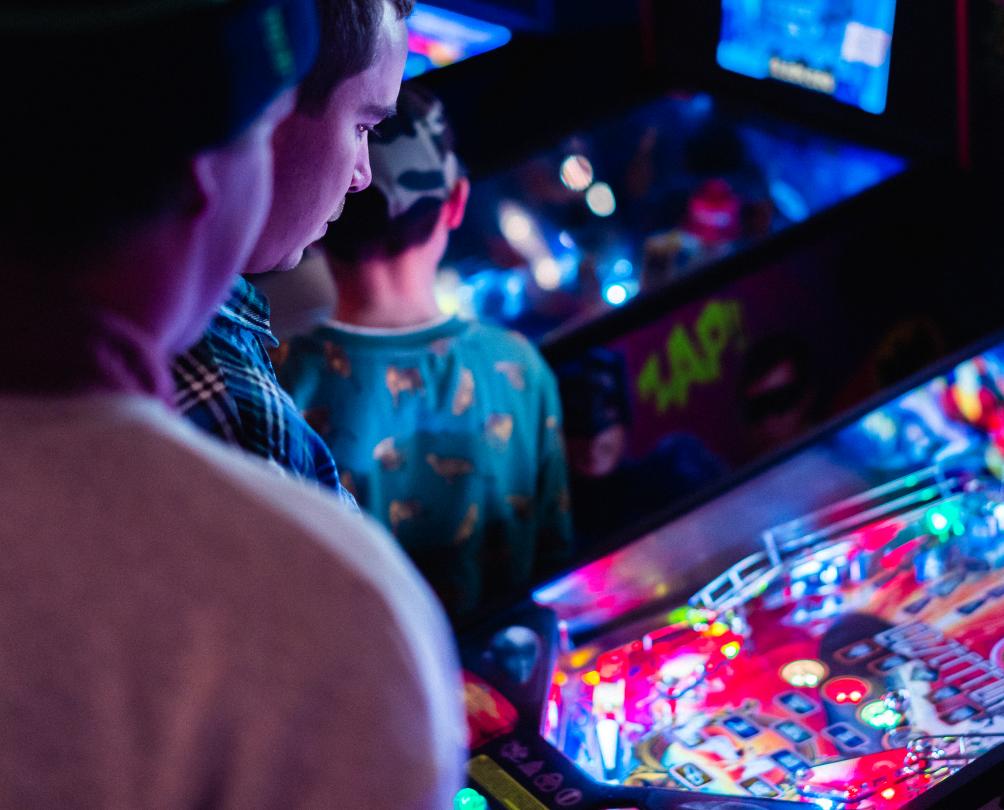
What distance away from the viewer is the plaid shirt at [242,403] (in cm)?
80

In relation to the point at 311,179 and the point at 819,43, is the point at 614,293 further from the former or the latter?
the point at 311,179

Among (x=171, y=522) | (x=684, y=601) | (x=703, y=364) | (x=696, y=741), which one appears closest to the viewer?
(x=171, y=522)

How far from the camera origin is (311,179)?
0.97 meters

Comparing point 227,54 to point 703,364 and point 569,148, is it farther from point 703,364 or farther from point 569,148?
point 569,148

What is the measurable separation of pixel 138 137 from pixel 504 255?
7.81 feet

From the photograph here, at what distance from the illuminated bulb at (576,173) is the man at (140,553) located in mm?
2424

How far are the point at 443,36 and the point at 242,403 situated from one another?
2.80 meters

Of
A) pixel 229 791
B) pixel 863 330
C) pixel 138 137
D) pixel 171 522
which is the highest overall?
pixel 138 137

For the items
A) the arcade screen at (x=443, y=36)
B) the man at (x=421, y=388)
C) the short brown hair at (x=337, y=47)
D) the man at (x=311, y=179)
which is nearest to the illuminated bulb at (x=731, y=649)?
the man at (x=421, y=388)

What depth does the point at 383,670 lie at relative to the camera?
542mm

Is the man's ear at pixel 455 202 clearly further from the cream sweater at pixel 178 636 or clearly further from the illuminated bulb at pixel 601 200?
the cream sweater at pixel 178 636

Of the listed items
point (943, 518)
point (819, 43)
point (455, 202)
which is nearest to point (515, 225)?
point (819, 43)

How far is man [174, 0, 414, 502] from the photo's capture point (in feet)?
2.82

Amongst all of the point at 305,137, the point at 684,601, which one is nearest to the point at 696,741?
the point at 684,601
